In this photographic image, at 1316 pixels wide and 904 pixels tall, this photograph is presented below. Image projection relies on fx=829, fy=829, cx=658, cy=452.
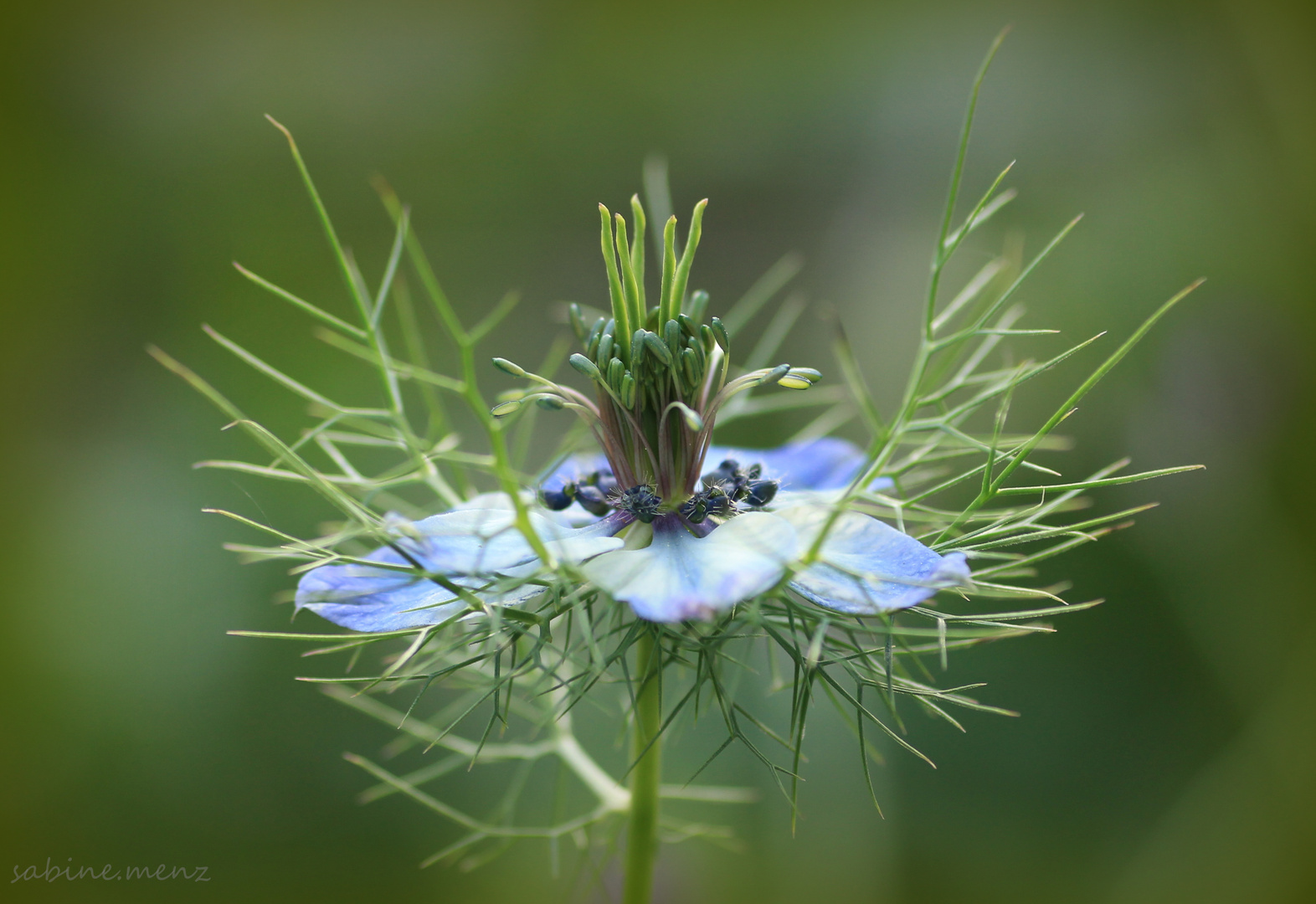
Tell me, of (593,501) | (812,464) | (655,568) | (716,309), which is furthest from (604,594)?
(716,309)

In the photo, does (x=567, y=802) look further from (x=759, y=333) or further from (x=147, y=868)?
(x=759, y=333)

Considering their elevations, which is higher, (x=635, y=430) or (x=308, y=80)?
(x=308, y=80)

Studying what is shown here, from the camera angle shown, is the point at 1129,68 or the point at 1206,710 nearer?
the point at 1206,710

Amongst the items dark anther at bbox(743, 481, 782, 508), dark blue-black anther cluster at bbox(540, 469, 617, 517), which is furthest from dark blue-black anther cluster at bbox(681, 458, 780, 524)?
dark blue-black anther cluster at bbox(540, 469, 617, 517)

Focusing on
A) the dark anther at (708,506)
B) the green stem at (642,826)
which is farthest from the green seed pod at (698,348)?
the green stem at (642,826)

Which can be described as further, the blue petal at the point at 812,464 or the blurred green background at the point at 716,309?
the blurred green background at the point at 716,309

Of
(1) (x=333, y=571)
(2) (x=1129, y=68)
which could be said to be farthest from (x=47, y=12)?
(2) (x=1129, y=68)

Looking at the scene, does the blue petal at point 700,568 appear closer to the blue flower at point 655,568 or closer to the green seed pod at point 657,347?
the blue flower at point 655,568
